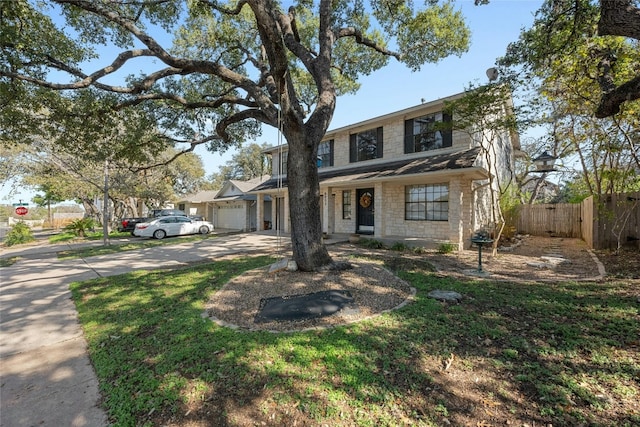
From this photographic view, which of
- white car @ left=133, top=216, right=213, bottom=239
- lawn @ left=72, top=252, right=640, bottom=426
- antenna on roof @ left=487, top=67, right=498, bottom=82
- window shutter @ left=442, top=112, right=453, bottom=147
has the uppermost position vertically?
antenna on roof @ left=487, top=67, right=498, bottom=82

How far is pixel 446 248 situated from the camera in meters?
9.54

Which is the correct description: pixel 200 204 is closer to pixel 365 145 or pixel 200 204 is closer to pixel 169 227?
pixel 169 227

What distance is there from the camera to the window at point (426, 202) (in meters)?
10.8

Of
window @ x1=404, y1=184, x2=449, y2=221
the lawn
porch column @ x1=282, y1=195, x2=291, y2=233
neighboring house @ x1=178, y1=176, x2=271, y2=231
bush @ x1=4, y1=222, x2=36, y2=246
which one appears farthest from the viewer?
neighboring house @ x1=178, y1=176, x2=271, y2=231

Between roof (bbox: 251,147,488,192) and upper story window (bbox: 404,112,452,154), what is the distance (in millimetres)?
583

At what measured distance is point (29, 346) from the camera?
12.0 ft

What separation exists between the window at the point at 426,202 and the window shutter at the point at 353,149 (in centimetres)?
359

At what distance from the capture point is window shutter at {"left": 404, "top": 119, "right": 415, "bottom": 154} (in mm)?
11922

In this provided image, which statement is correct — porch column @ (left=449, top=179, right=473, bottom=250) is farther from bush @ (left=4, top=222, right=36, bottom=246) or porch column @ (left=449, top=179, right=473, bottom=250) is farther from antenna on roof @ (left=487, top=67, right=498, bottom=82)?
bush @ (left=4, top=222, right=36, bottom=246)

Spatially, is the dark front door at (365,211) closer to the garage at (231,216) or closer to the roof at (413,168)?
the roof at (413,168)

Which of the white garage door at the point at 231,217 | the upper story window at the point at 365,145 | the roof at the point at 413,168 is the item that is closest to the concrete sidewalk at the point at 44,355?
the roof at the point at 413,168

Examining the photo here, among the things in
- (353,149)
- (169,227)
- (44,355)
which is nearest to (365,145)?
(353,149)

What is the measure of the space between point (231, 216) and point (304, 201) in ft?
58.9

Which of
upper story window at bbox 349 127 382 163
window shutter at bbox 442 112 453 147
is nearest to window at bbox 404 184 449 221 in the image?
window shutter at bbox 442 112 453 147
